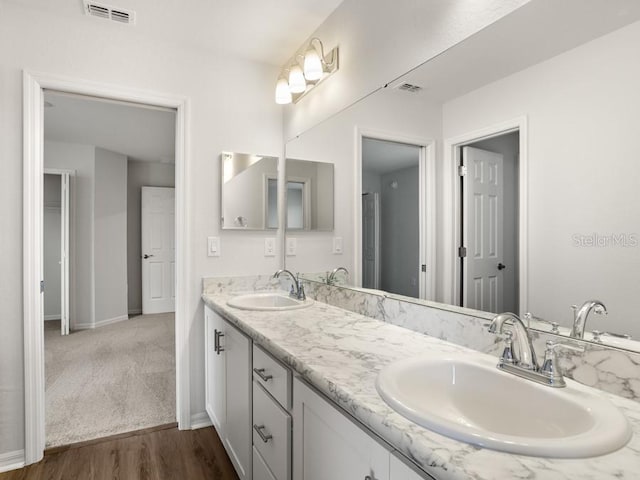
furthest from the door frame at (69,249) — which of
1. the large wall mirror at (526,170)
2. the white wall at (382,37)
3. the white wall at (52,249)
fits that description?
the large wall mirror at (526,170)

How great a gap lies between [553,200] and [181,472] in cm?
201

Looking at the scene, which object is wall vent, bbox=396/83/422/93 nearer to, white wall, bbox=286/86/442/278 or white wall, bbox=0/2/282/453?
white wall, bbox=286/86/442/278

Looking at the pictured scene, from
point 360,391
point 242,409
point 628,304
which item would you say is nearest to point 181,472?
point 242,409

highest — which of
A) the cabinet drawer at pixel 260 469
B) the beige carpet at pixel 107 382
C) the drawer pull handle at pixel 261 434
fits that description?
the drawer pull handle at pixel 261 434

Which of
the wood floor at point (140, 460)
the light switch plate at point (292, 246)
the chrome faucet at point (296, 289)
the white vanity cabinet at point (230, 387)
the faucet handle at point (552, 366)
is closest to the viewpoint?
the faucet handle at point (552, 366)

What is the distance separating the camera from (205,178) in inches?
93.4

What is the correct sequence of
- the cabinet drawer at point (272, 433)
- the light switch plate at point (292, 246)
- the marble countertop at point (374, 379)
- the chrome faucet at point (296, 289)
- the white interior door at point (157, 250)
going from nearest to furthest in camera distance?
the marble countertop at point (374, 379) < the cabinet drawer at point (272, 433) < the chrome faucet at point (296, 289) < the light switch plate at point (292, 246) < the white interior door at point (157, 250)

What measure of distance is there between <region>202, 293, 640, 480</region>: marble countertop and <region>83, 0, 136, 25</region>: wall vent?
1595 mm

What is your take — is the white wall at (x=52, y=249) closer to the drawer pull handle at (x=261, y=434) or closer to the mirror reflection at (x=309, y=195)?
the mirror reflection at (x=309, y=195)

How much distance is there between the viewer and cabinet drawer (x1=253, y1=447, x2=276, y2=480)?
134cm

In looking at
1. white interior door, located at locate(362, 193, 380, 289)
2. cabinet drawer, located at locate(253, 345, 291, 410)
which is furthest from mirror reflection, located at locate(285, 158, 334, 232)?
cabinet drawer, located at locate(253, 345, 291, 410)

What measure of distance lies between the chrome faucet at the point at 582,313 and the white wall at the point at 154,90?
6.20 ft

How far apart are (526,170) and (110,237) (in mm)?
5296

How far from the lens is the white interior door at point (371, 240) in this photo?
171 centimetres
